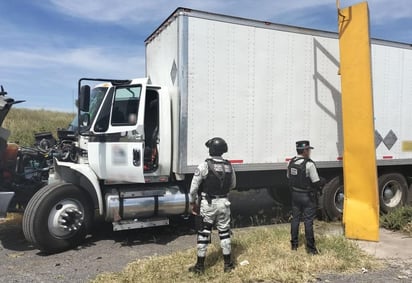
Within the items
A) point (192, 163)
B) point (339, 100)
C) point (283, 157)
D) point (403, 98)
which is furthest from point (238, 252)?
point (403, 98)

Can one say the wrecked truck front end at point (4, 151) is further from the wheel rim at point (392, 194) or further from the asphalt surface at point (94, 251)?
the wheel rim at point (392, 194)

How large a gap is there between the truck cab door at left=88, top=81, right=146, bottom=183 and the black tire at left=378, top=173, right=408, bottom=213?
529 centimetres

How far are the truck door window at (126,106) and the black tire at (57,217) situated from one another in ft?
4.32

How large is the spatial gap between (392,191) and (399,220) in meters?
1.61

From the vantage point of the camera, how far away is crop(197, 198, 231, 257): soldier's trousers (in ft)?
17.6

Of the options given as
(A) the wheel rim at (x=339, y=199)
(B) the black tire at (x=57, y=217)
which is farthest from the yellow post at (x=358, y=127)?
(B) the black tire at (x=57, y=217)

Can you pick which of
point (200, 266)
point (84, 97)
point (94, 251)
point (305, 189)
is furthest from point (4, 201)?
point (305, 189)

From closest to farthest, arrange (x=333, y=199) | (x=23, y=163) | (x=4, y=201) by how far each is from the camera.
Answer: (x=4, y=201), (x=23, y=163), (x=333, y=199)

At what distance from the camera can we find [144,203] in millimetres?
7164

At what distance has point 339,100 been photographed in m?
8.42

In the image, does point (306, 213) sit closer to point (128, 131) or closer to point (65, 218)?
point (128, 131)

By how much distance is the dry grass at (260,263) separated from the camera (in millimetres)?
5234

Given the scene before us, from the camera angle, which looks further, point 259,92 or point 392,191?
point 392,191

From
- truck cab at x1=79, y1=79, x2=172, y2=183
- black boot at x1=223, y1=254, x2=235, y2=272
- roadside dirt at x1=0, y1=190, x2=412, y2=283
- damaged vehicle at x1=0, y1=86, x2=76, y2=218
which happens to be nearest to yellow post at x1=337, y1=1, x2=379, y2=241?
roadside dirt at x1=0, y1=190, x2=412, y2=283
